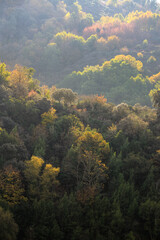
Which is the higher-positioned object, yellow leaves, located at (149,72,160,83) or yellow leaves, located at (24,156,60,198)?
yellow leaves, located at (149,72,160,83)

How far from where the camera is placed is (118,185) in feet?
105

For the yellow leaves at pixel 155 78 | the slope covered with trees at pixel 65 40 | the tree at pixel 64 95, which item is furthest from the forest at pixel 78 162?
the slope covered with trees at pixel 65 40

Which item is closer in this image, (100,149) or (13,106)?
(100,149)

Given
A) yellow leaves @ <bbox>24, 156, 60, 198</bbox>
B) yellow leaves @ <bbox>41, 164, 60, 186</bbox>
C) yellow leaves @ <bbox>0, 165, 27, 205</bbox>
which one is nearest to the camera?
yellow leaves @ <bbox>0, 165, 27, 205</bbox>

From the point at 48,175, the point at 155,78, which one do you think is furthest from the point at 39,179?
the point at 155,78

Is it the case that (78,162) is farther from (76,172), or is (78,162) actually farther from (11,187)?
(11,187)

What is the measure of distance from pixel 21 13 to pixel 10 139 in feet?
399

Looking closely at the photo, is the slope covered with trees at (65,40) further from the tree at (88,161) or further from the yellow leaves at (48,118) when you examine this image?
the tree at (88,161)

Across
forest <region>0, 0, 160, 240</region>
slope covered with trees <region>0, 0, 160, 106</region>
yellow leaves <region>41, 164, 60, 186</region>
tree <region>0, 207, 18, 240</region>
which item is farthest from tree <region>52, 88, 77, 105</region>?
slope covered with trees <region>0, 0, 160, 106</region>

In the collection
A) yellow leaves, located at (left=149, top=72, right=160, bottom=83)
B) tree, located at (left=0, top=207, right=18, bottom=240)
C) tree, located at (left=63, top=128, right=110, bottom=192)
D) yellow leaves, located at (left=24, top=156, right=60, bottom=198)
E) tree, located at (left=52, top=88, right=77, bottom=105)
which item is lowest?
tree, located at (left=0, top=207, right=18, bottom=240)

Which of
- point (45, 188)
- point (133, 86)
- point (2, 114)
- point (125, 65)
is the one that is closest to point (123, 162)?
point (45, 188)

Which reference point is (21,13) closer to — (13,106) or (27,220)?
(13,106)

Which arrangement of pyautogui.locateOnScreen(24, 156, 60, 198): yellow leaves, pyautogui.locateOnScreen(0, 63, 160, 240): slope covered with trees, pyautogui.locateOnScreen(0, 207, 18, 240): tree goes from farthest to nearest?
pyautogui.locateOnScreen(24, 156, 60, 198): yellow leaves
pyautogui.locateOnScreen(0, 63, 160, 240): slope covered with trees
pyautogui.locateOnScreen(0, 207, 18, 240): tree

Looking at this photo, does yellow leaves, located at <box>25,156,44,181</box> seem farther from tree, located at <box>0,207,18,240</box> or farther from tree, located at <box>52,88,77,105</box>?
tree, located at <box>52,88,77,105</box>
